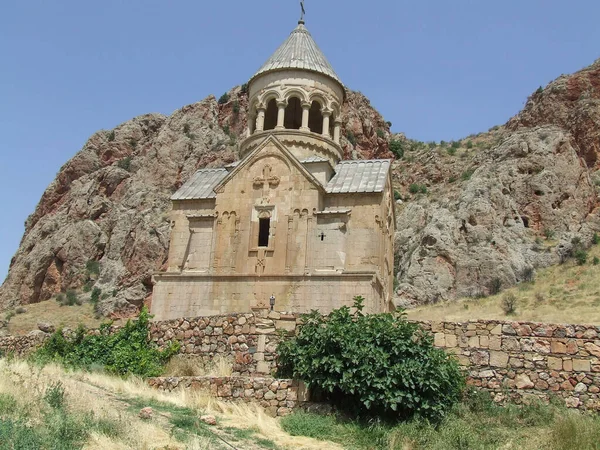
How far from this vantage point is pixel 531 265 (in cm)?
2994

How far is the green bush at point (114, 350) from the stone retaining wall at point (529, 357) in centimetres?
464

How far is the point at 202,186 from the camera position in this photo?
1781 centimetres

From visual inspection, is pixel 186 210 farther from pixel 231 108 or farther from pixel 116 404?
pixel 231 108

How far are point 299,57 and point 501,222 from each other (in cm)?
1757

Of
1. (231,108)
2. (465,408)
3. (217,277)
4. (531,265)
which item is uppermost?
(231,108)

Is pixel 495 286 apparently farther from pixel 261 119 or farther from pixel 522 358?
pixel 522 358

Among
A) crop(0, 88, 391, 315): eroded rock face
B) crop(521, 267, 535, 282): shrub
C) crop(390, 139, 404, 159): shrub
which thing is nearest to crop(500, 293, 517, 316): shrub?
crop(521, 267, 535, 282): shrub

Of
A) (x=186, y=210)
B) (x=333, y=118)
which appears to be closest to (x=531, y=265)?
(x=333, y=118)

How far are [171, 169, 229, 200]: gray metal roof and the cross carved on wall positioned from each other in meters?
1.29

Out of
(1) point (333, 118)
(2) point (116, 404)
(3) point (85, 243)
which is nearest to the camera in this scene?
(2) point (116, 404)

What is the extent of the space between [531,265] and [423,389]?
2360 centimetres

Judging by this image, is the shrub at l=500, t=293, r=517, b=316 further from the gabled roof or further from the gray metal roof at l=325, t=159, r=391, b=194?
the gabled roof

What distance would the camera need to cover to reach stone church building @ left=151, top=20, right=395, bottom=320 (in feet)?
50.3

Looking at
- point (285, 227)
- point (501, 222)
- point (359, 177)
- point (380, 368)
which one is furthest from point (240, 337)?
point (501, 222)
